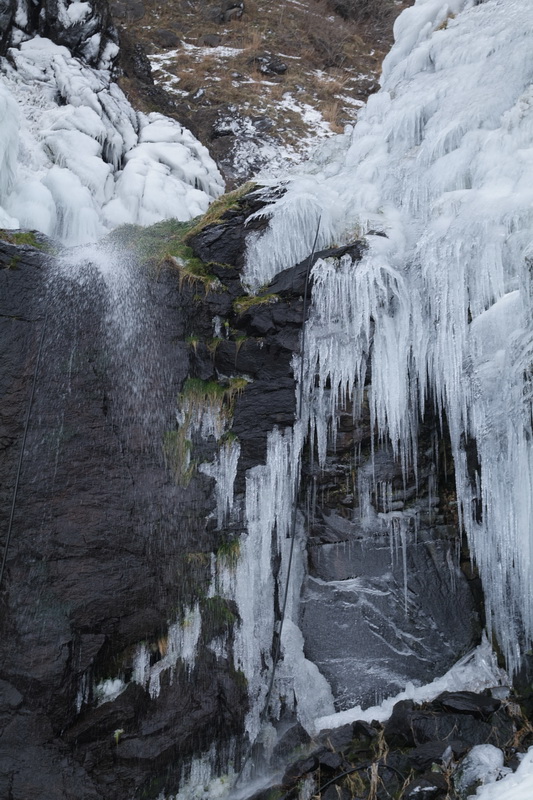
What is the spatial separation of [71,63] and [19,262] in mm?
6085

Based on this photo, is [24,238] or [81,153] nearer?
[24,238]

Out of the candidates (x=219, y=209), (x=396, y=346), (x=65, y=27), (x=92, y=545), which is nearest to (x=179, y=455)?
(x=92, y=545)

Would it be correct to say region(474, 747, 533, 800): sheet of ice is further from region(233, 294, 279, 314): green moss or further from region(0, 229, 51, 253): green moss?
region(0, 229, 51, 253): green moss

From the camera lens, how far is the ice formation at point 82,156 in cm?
737

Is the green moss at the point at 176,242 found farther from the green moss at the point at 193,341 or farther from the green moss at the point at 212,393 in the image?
the green moss at the point at 212,393

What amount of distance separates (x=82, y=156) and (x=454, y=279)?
6.00 meters

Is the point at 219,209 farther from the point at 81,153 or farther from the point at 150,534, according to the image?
the point at 81,153

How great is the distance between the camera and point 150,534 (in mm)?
4617

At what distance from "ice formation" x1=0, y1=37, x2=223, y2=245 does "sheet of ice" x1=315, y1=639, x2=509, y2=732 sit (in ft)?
19.0

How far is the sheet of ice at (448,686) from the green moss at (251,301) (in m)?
3.27

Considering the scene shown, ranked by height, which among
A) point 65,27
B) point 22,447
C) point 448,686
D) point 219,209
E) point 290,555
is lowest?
point 448,686

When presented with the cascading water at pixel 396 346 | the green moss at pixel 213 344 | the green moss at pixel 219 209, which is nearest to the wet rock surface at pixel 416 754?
the cascading water at pixel 396 346

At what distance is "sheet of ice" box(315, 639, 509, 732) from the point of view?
4488mm

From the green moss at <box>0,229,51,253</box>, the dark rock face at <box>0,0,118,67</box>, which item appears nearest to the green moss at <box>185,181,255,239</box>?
the green moss at <box>0,229,51,253</box>
